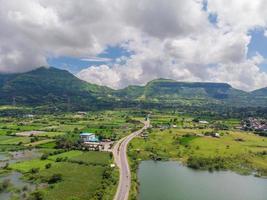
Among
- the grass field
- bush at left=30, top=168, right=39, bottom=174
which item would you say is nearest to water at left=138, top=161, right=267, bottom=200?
the grass field

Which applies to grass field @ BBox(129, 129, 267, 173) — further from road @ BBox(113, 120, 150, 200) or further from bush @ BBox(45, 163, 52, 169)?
bush @ BBox(45, 163, 52, 169)

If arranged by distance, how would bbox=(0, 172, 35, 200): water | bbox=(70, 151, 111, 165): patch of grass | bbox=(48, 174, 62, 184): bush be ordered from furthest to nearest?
bbox=(70, 151, 111, 165): patch of grass → bbox=(48, 174, 62, 184): bush → bbox=(0, 172, 35, 200): water

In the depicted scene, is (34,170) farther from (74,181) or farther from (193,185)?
(193,185)

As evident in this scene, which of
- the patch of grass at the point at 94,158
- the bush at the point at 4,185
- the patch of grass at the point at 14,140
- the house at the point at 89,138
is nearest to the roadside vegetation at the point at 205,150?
the patch of grass at the point at 94,158

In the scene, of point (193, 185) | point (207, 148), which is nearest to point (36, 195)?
point (193, 185)

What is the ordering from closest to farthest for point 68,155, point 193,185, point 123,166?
point 193,185, point 123,166, point 68,155

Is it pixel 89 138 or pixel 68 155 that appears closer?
pixel 68 155

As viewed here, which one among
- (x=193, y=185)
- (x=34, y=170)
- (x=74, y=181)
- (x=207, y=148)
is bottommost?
(x=193, y=185)
